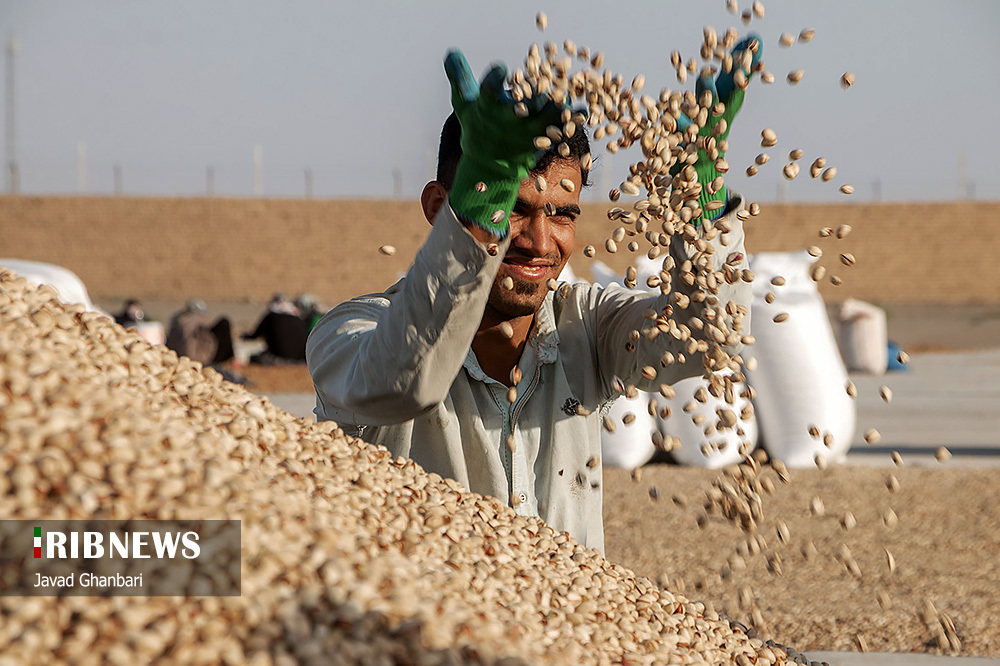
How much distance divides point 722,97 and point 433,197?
674mm

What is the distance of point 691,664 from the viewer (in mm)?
1715

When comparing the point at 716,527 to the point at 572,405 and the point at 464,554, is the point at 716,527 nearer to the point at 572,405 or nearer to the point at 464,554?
the point at 572,405

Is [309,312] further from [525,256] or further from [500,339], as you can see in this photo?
[525,256]

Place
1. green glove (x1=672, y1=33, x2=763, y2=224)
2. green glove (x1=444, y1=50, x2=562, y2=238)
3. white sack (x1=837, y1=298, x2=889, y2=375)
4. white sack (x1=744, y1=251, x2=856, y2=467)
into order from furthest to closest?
white sack (x1=837, y1=298, x2=889, y2=375) → white sack (x1=744, y1=251, x2=856, y2=467) → green glove (x1=672, y1=33, x2=763, y2=224) → green glove (x1=444, y1=50, x2=562, y2=238)

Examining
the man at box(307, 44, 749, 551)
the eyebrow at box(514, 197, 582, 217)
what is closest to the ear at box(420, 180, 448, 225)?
the man at box(307, 44, 749, 551)

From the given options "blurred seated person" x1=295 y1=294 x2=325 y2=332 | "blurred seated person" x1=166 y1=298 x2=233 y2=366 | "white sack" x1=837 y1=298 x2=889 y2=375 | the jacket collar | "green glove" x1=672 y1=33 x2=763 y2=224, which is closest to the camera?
"green glove" x1=672 y1=33 x2=763 y2=224

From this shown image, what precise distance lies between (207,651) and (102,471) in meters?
0.32

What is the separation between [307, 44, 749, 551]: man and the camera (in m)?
1.75

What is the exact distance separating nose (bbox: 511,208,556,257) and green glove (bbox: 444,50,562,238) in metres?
0.27

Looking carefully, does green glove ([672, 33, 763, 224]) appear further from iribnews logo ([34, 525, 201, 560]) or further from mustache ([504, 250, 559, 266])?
iribnews logo ([34, 525, 201, 560])

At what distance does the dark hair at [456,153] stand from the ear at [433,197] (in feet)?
0.05

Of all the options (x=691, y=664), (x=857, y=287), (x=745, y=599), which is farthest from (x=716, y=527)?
(x=857, y=287)

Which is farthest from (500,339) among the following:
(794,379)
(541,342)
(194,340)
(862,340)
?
(862,340)

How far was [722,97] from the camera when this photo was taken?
6.73 ft
